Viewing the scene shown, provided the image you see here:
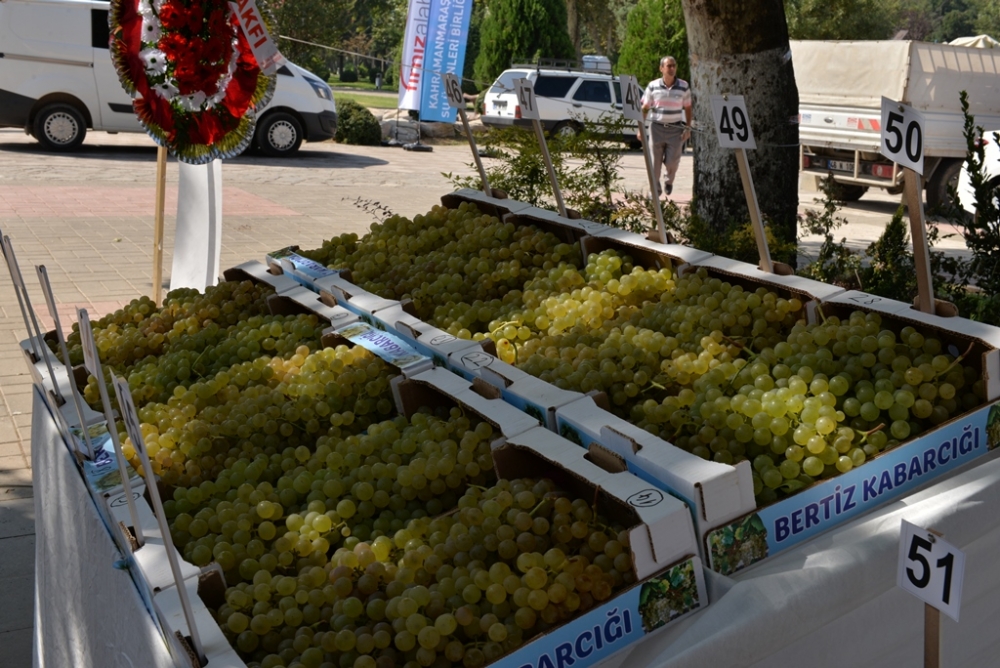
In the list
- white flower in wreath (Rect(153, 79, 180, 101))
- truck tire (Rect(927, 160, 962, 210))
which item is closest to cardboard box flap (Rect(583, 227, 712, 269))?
white flower in wreath (Rect(153, 79, 180, 101))

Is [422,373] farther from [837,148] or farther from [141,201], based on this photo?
[837,148]

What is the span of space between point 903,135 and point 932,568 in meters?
1.16

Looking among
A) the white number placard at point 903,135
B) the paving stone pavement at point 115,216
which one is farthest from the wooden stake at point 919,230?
the paving stone pavement at point 115,216

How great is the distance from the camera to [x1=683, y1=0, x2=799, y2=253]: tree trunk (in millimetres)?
4414

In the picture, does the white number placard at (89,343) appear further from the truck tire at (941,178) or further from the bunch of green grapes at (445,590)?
the truck tire at (941,178)

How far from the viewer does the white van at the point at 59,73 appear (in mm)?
12227

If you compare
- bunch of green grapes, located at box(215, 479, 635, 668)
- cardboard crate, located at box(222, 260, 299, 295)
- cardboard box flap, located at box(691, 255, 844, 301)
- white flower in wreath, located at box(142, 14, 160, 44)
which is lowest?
bunch of green grapes, located at box(215, 479, 635, 668)

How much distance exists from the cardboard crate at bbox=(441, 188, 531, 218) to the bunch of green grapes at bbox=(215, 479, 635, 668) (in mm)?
1896

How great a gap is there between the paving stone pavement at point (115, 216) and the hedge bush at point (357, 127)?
0.41 meters

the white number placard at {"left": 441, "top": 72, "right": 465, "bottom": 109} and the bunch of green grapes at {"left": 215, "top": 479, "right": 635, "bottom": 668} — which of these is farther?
the white number placard at {"left": 441, "top": 72, "right": 465, "bottom": 109}

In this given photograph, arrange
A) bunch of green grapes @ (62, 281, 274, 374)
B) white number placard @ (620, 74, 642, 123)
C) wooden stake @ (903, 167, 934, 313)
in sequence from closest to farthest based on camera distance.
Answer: wooden stake @ (903, 167, 934, 313) → bunch of green grapes @ (62, 281, 274, 374) → white number placard @ (620, 74, 642, 123)

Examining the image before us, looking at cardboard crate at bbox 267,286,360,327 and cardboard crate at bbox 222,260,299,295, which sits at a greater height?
cardboard crate at bbox 222,260,299,295

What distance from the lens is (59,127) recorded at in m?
13.0

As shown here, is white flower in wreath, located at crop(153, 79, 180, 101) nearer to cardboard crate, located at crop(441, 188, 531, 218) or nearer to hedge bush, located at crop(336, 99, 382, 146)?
cardboard crate, located at crop(441, 188, 531, 218)
